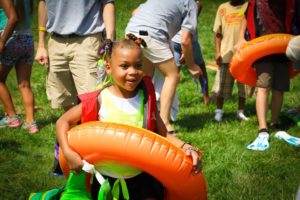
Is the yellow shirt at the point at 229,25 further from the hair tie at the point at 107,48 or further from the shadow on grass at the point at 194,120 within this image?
the hair tie at the point at 107,48

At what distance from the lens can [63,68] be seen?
14.9 feet

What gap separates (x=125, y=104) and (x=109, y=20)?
59.6 inches

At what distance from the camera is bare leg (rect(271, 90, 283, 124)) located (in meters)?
5.10

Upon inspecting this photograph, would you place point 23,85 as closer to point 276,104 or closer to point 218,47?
point 218,47

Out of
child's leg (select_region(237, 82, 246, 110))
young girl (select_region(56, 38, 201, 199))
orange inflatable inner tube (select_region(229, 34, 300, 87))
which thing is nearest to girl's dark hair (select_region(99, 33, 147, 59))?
young girl (select_region(56, 38, 201, 199))

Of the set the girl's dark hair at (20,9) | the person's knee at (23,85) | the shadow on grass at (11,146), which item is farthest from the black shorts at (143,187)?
the girl's dark hair at (20,9)

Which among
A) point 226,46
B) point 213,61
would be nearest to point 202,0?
point 213,61

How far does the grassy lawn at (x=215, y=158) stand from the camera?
362cm

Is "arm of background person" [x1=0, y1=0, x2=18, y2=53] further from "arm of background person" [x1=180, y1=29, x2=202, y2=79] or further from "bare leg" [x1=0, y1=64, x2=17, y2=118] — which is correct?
→ "arm of background person" [x1=180, y1=29, x2=202, y2=79]

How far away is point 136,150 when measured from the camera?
266 centimetres

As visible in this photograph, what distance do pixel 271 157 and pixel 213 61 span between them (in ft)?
18.5

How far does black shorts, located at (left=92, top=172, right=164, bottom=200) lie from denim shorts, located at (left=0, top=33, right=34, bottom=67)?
109 inches

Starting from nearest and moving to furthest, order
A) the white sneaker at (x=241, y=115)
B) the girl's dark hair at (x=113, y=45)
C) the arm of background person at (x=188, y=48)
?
the girl's dark hair at (x=113, y=45), the arm of background person at (x=188, y=48), the white sneaker at (x=241, y=115)

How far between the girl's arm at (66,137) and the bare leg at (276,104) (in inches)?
110
